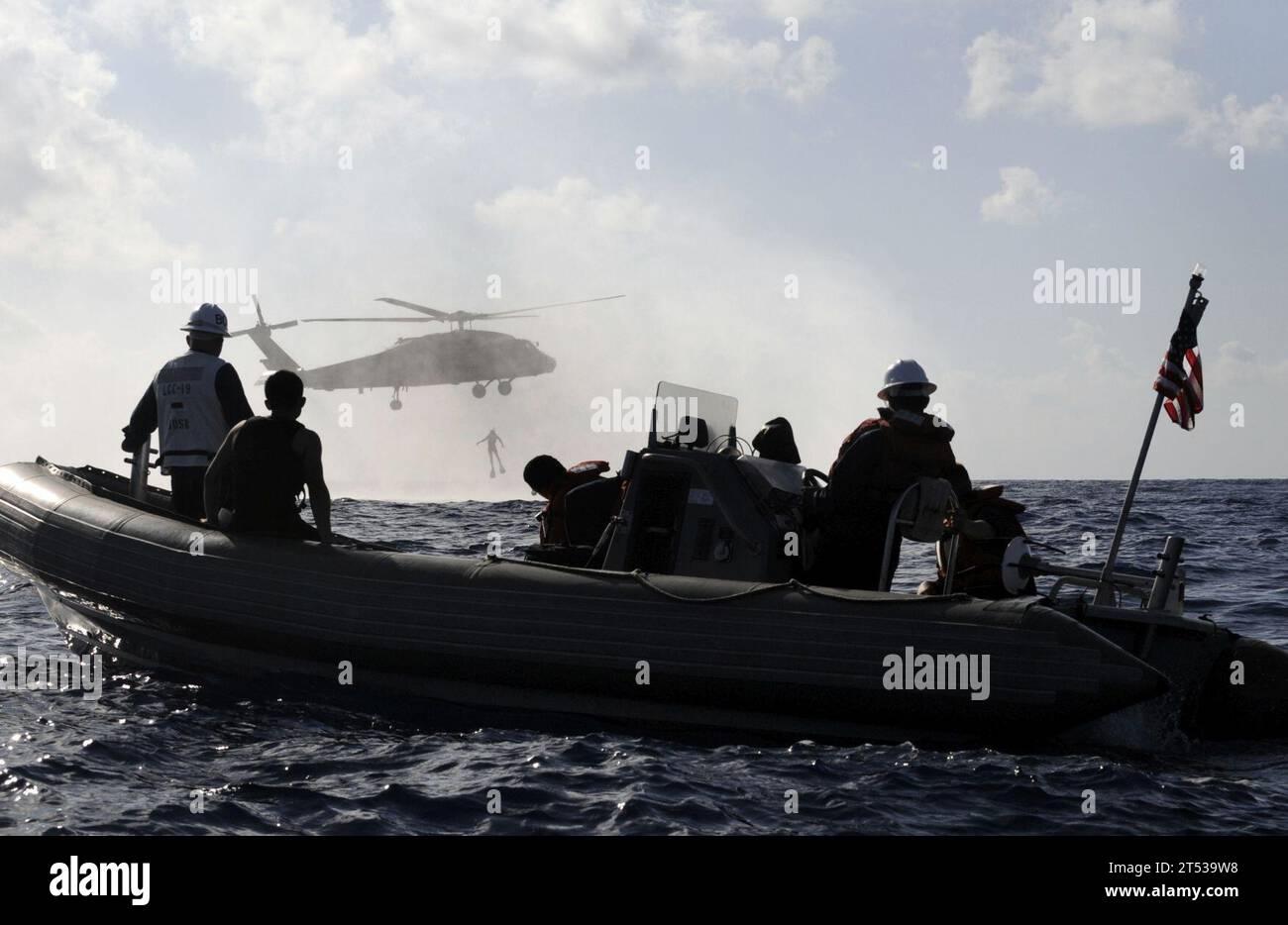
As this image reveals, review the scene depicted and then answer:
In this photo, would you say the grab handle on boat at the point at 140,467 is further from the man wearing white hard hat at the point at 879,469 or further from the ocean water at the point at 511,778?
the man wearing white hard hat at the point at 879,469

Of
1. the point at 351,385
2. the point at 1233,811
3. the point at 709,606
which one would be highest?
the point at 351,385

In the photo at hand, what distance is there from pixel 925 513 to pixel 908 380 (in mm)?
884

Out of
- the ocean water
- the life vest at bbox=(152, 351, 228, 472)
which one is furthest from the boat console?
the life vest at bbox=(152, 351, 228, 472)

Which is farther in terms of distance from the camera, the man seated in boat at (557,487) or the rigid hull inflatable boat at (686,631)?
the man seated in boat at (557,487)

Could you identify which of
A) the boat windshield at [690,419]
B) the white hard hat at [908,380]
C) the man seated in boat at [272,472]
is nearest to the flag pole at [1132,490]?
the white hard hat at [908,380]

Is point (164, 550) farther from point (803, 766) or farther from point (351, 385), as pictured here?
point (351, 385)

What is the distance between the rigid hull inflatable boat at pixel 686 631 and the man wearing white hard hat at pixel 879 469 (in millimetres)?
449

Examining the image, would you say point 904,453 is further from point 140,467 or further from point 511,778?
point 140,467

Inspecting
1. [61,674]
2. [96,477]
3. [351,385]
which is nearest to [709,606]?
[61,674]

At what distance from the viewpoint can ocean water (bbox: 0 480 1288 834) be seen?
5.35 m

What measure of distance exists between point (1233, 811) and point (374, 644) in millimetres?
4569

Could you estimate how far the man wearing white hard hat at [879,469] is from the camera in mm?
7680

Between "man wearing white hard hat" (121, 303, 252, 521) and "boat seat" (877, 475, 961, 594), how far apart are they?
15.1 feet

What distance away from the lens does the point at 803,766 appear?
6.36m
